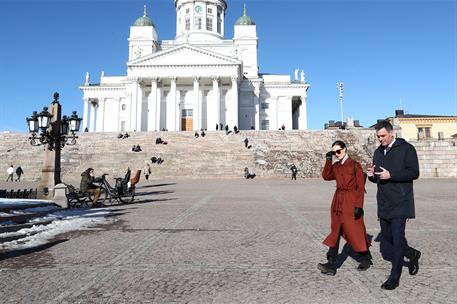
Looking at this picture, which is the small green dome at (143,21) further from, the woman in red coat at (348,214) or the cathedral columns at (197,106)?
the woman in red coat at (348,214)

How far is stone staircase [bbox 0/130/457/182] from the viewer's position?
33.2 meters

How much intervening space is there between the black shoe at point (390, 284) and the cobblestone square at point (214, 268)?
7 centimetres

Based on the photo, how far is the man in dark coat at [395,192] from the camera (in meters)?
4.46

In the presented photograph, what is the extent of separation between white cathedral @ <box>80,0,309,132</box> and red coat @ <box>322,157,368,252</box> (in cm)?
5465

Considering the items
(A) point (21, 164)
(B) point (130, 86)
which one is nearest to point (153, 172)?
(A) point (21, 164)

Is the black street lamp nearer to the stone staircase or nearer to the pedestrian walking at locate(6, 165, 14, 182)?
the stone staircase

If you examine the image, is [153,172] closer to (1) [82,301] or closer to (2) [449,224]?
(2) [449,224]

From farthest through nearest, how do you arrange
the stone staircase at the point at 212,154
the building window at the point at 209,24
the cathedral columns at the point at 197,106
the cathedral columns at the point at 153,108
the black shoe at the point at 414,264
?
the building window at the point at 209,24, the cathedral columns at the point at 197,106, the cathedral columns at the point at 153,108, the stone staircase at the point at 212,154, the black shoe at the point at 414,264

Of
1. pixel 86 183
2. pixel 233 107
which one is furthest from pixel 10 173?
pixel 233 107

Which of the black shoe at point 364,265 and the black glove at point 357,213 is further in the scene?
the black shoe at point 364,265

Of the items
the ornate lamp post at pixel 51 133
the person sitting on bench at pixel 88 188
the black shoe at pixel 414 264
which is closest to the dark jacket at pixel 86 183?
the person sitting on bench at pixel 88 188

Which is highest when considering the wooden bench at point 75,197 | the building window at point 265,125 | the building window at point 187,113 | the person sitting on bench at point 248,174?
the building window at point 187,113

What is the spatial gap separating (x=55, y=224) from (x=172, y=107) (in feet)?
180

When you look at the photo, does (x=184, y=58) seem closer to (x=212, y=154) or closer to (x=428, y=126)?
(x=212, y=154)
